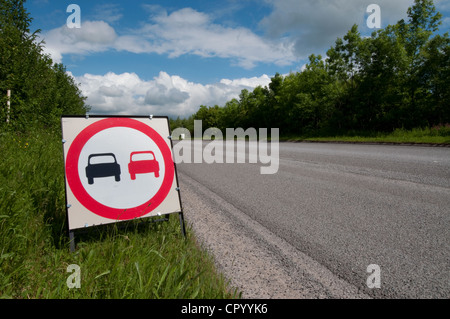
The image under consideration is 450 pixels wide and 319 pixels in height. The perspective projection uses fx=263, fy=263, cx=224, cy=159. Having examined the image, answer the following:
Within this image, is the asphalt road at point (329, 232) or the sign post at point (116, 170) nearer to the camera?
the asphalt road at point (329, 232)

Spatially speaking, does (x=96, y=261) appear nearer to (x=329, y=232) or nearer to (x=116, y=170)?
(x=116, y=170)

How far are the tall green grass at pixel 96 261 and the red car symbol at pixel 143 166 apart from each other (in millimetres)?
646

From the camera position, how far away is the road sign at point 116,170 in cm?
261

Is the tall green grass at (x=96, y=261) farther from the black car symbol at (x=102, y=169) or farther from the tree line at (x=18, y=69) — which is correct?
the tree line at (x=18, y=69)

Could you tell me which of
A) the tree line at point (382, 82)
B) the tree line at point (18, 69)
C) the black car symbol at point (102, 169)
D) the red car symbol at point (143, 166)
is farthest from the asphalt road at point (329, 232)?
the tree line at point (382, 82)

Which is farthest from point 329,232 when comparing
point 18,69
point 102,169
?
point 18,69

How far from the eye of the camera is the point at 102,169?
274 cm

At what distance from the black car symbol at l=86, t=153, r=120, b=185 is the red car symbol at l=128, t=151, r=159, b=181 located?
0.14m

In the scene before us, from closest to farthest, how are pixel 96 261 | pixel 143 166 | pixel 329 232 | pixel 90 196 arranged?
1. pixel 96 261
2. pixel 90 196
3. pixel 143 166
4. pixel 329 232

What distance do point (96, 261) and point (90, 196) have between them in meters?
0.64

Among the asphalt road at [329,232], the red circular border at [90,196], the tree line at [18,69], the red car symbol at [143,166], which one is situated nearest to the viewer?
the asphalt road at [329,232]
